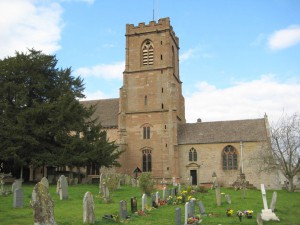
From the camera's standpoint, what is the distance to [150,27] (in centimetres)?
4378

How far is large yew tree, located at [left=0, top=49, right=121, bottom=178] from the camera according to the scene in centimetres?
2886

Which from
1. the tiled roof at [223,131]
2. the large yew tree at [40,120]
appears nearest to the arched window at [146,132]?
the tiled roof at [223,131]

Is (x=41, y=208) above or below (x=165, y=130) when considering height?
below

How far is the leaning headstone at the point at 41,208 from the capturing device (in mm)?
10328

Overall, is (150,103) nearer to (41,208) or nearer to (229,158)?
(229,158)

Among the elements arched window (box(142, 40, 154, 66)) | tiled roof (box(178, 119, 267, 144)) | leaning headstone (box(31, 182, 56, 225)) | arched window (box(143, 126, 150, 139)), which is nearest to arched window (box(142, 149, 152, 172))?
arched window (box(143, 126, 150, 139))

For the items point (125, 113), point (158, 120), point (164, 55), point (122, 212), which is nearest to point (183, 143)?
point (158, 120)

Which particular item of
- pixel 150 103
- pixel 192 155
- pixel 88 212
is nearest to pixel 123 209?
pixel 88 212

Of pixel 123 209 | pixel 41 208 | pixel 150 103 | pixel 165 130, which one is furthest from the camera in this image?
pixel 150 103

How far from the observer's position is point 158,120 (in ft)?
134

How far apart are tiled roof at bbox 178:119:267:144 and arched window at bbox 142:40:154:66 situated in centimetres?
886

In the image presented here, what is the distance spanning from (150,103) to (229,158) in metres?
11.1

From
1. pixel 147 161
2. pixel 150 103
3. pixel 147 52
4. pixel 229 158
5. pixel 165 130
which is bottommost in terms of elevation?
pixel 147 161

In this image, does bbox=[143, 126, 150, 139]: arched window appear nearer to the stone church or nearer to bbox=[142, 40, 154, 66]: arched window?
the stone church
